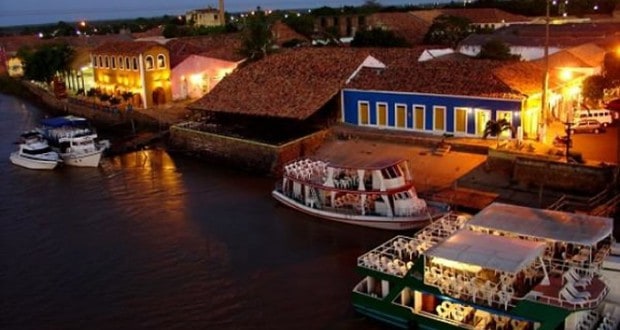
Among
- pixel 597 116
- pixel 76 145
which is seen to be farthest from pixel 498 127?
pixel 76 145

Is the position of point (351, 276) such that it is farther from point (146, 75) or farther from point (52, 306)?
point (146, 75)

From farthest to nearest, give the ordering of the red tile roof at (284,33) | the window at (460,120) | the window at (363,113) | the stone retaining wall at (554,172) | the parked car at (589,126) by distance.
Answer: the red tile roof at (284,33) → the window at (363,113) → the window at (460,120) → the parked car at (589,126) → the stone retaining wall at (554,172)

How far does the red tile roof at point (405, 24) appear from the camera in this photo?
227 feet

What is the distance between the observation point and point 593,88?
33.3 meters

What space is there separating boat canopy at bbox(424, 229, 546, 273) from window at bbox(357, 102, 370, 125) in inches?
696

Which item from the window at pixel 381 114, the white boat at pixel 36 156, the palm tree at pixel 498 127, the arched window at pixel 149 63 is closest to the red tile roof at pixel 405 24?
the arched window at pixel 149 63

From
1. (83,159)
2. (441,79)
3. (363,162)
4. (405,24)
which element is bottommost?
(83,159)

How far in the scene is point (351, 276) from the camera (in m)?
20.1

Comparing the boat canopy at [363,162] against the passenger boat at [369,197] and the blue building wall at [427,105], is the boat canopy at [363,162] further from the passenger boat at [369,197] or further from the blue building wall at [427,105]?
the blue building wall at [427,105]

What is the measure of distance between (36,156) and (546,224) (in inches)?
1095

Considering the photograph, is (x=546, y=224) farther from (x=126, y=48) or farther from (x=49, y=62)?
(x=49, y=62)

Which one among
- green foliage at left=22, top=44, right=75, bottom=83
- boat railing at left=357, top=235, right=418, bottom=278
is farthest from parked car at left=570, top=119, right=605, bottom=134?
green foliage at left=22, top=44, right=75, bottom=83

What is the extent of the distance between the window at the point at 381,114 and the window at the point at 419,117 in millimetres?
1743

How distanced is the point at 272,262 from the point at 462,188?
8.42 m
